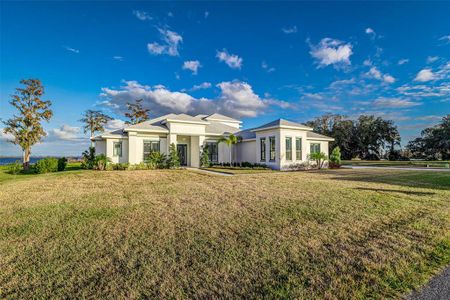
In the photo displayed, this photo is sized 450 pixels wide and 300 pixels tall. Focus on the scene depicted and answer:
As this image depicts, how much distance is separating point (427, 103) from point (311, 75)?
49.0 ft

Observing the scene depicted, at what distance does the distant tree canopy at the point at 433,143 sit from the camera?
3250 cm

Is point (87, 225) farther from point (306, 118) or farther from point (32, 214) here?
point (306, 118)

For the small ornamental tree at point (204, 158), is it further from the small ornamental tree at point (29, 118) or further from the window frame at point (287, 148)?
the small ornamental tree at point (29, 118)

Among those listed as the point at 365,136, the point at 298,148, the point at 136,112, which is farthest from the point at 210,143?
the point at 365,136

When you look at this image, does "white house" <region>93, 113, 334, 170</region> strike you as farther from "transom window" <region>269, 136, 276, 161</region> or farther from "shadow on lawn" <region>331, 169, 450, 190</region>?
"shadow on lawn" <region>331, 169, 450, 190</region>

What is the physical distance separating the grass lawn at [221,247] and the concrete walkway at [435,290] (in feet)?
0.32

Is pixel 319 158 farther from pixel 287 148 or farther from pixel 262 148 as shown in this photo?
pixel 262 148

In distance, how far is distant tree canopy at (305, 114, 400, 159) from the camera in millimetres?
36719

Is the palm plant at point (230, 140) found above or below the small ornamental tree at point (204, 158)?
above

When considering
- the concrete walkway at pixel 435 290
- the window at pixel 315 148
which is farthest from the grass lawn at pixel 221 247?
the window at pixel 315 148

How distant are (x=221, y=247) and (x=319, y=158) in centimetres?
1832

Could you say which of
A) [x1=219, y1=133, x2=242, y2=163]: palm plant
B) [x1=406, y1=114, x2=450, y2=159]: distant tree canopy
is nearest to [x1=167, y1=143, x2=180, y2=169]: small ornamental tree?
[x1=219, y1=133, x2=242, y2=163]: palm plant

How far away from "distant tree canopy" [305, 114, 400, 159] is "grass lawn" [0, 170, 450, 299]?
3417 centimetres

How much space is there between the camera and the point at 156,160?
19.0m
